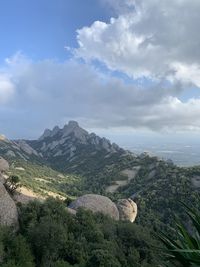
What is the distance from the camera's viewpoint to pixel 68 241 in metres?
37.4

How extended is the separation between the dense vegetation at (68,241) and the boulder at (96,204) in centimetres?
532

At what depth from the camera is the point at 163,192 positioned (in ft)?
341

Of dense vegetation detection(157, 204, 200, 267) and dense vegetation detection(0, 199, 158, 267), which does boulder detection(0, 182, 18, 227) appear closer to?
dense vegetation detection(0, 199, 158, 267)

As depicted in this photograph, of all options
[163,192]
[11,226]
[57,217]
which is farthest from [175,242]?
[163,192]

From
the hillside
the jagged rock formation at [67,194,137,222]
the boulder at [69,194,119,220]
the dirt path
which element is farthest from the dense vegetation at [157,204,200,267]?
the dirt path

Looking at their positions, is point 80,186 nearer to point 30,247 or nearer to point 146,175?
point 146,175

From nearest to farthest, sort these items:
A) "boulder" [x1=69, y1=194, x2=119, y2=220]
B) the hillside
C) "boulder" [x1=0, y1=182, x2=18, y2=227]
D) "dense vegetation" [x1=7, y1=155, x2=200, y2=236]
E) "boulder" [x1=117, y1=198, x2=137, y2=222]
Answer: "boulder" [x1=0, y1=182, x2=18, y2=227] < "boulder" [x1=69, y1=194, x2=119, y2=220] < "boulder" [x1=117, y1=198, x2=137, y2=222] < "dense vegetation" [x1=7, y1=155, x2=200, y2=236] < the hillside

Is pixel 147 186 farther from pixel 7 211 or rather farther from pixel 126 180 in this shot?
pixel 7 211

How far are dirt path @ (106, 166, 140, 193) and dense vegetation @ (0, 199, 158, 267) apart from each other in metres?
87.0

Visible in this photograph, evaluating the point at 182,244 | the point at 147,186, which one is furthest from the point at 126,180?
the point at 182,244

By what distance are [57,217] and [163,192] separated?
66147mm

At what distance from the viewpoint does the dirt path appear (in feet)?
445

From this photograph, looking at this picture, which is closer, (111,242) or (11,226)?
(11,226)

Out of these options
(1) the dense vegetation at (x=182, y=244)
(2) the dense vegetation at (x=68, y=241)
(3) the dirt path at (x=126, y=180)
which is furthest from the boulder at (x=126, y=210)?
(3) the dirt path at (x=126, y=180)
